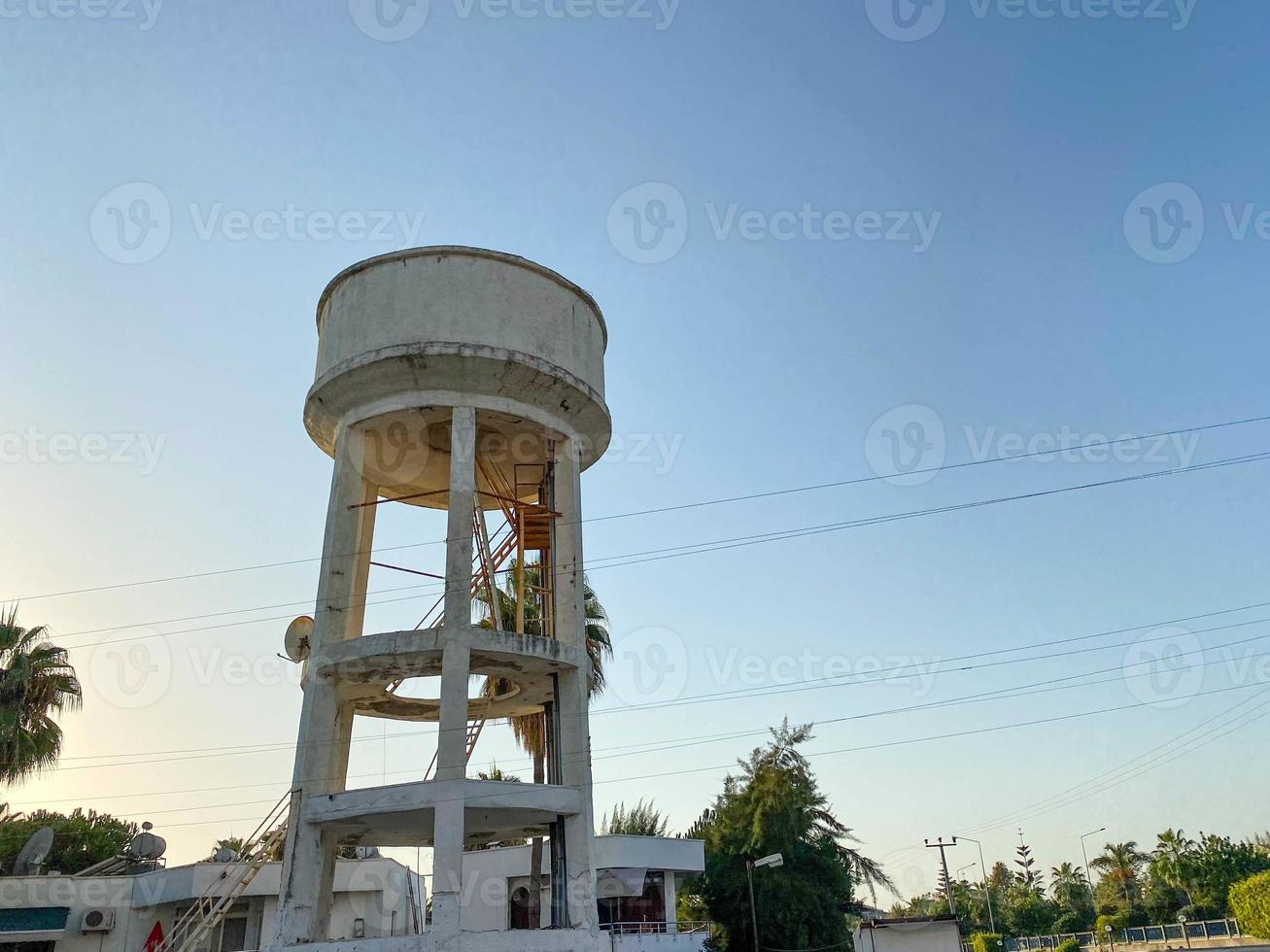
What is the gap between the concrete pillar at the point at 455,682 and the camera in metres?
14.9

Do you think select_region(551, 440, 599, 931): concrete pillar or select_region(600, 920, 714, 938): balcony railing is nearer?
select_region(551, 440, 599, 931): concrete pillar

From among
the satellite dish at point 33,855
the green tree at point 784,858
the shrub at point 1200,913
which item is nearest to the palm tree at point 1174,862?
the shrub at point 1200,913

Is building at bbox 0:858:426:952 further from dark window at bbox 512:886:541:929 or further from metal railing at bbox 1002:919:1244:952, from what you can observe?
metal railing at bbox 1002:919:1244:952

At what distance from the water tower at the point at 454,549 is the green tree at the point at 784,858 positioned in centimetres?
1478

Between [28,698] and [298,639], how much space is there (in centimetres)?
975

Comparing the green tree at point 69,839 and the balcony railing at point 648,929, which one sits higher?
the green tree at point 69,839

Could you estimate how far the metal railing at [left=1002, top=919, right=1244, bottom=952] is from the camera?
44500mm

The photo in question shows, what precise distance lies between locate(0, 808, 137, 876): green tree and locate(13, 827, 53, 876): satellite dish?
13.8m

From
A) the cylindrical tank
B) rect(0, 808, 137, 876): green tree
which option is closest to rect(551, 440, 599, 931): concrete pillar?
the cylindrical tank

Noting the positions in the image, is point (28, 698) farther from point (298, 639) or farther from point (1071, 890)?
point (1071, 890)

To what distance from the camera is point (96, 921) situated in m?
22.8

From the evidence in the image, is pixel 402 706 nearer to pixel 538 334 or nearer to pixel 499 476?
pixel 499 476

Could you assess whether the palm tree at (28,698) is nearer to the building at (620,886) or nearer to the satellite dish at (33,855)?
the satellite dish at (33,855)

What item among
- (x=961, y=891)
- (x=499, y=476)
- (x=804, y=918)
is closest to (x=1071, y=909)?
(x=961, y=891)
